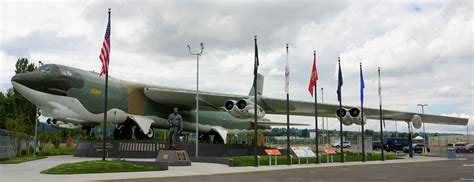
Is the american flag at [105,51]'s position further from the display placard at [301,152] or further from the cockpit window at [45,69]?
the display placard at [301,152]

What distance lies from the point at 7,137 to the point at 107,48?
16.2m

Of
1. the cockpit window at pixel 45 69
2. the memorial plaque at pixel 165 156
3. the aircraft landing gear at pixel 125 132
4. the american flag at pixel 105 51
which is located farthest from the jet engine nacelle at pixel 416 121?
the cockpit window at pixel 45 69

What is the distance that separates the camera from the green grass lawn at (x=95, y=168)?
16.6m

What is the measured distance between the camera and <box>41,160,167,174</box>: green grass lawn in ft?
54.4

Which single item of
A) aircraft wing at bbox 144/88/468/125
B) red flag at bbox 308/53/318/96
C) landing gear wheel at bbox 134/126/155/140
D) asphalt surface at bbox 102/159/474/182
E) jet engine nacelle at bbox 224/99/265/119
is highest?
red flag at bbox 308/53/318/96

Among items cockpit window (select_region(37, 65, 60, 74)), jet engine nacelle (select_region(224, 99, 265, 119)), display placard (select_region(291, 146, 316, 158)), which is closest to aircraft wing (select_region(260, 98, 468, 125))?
jet engine nacelle (select_region(224, 99, 265, 119))

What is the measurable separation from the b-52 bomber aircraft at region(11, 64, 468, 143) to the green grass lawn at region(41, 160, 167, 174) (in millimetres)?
10096

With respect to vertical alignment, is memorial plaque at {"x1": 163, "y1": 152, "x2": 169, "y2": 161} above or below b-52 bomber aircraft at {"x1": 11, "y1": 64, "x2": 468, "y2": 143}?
below

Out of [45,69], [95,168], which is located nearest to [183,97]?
[45,69]

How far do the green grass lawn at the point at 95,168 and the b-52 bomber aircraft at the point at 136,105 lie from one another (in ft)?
33.1

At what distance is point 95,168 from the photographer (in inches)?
679

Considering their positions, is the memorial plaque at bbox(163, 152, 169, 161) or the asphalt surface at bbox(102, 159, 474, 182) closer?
the asphalt surface at bbox(102, 159, 474, 182)

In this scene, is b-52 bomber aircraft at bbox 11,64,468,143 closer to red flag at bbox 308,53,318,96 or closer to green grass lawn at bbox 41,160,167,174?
red flag at bbox 308,53,318,96

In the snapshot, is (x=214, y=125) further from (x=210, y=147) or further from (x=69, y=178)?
(x=69, y=178)
